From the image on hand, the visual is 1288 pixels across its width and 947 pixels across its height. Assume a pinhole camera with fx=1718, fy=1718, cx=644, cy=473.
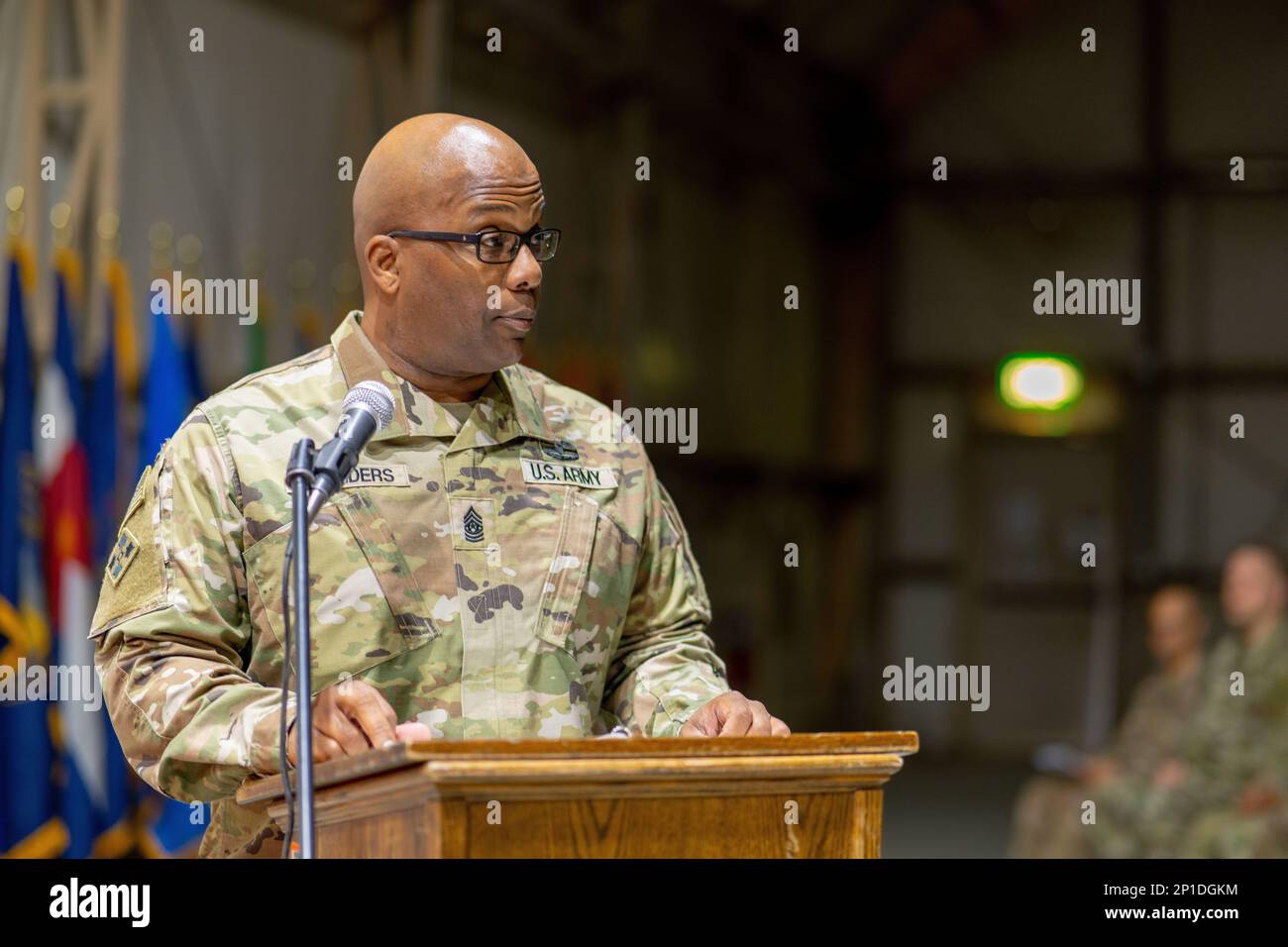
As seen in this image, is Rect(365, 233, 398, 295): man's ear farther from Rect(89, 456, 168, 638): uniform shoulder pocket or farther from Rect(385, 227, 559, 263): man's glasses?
Rect(89, 456, 168, 638): uniform shoulder pocket

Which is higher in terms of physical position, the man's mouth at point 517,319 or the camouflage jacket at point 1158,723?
the man's mouth at point 517,319

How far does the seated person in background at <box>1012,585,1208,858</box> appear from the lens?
764cm

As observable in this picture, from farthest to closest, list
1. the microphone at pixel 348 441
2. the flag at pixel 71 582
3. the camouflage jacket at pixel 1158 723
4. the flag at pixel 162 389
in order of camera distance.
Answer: the camouflage jacket at pixel 1158 723, the flag at pixel 162 389, the flag at pixel 71 582, the microphone at pixel 348 441

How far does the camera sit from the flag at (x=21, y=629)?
540cm

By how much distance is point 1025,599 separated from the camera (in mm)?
16594

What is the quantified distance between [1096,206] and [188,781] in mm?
15368

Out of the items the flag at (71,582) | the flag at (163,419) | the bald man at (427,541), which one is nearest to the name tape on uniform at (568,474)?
the bald man at (427,541)

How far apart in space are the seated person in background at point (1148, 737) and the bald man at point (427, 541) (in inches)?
210

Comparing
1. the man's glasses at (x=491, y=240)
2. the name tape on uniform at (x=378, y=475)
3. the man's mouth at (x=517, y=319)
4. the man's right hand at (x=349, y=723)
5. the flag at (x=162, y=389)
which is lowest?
the man's right hand at (x=349, y=723)

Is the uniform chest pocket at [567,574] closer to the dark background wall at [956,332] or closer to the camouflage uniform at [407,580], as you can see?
the camouflage uniform at [407,580]

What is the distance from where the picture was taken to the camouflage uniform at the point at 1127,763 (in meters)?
7.60

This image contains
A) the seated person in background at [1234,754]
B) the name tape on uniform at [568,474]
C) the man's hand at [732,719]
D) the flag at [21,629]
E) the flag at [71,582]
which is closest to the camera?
the man's hand at [732,719]

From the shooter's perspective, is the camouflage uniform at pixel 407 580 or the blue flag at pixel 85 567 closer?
the camouflage uniform at pixel 407 580
